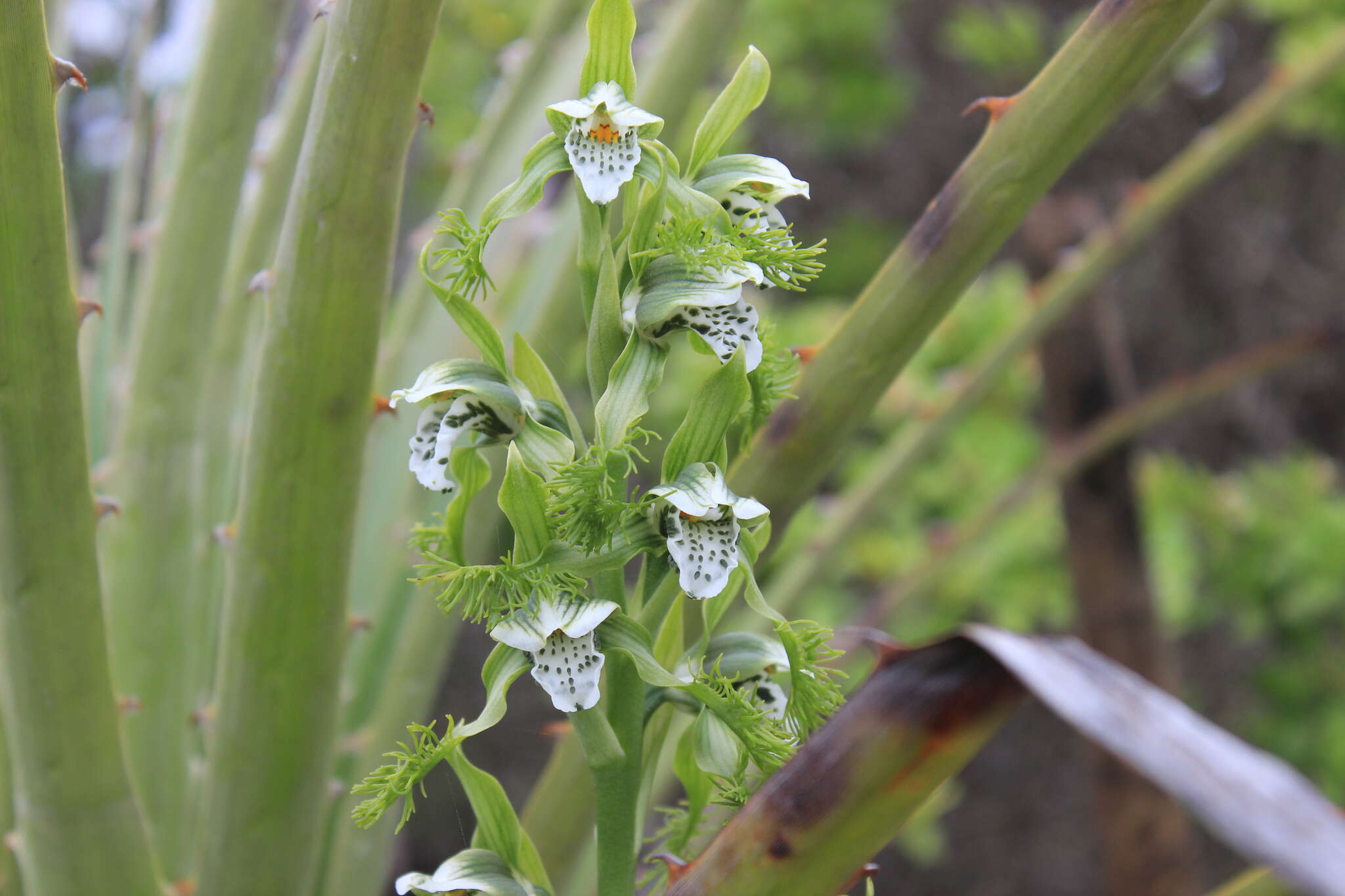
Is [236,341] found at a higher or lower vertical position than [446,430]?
higher

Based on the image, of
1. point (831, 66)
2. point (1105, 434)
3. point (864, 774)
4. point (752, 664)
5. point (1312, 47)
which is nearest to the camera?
point (864, 774)

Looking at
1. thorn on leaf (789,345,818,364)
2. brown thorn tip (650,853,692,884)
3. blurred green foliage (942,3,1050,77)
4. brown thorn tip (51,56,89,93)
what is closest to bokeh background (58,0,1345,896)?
blurred green foliage (942,3,1050,77)

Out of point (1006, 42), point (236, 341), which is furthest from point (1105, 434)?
point (236, 341)

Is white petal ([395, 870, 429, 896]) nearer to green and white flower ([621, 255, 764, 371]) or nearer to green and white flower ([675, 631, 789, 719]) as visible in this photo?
green and white flower ([675, 631, 789, 719])

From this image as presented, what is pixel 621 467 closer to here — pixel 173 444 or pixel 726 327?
pixel 726 327

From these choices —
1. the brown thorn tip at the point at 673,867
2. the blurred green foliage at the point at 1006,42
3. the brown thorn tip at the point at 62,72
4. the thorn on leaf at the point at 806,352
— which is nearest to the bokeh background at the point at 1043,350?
the blurred green foliage at the point at 1006,42
